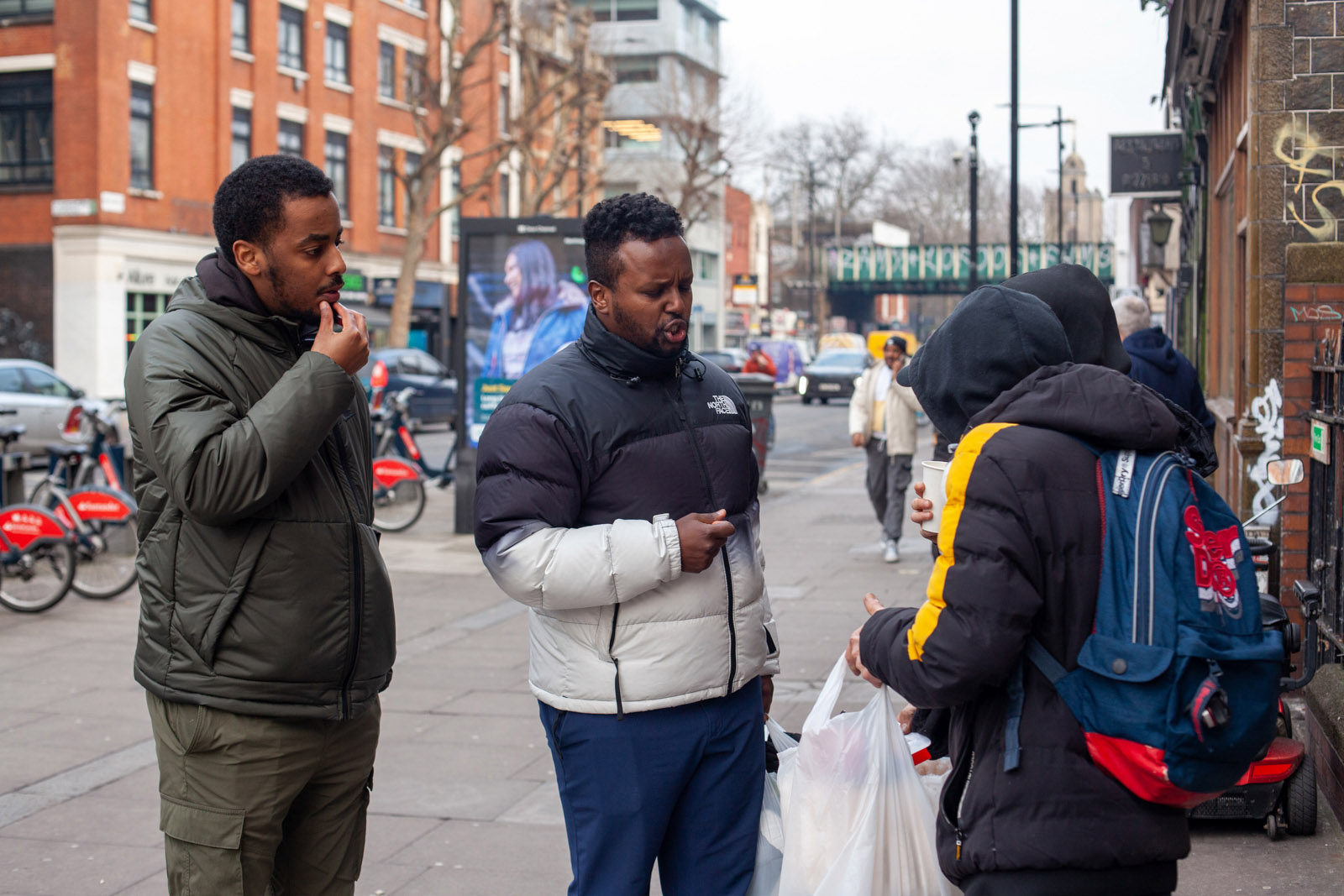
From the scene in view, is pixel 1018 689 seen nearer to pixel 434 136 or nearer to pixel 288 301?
pixel 288 301

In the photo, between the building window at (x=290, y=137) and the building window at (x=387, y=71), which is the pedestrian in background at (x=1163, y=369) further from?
the building window at (x=387, y=71)

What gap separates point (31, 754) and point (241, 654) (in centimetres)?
381

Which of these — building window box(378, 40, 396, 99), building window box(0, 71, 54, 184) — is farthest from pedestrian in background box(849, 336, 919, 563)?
building window box(378, 40, 396, 99)

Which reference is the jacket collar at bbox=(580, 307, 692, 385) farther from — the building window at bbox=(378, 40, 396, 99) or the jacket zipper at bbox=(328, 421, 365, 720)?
the building window at bbox=(378, 40, 396, 99)

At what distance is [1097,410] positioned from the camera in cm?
220

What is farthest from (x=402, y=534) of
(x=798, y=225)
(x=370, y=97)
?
(x=798, y=225)

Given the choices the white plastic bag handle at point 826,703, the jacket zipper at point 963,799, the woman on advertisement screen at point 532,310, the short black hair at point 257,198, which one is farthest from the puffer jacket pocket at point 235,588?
the woman on advertisement screen at point 532,310

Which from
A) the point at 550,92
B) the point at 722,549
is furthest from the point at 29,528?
the point at 550,92

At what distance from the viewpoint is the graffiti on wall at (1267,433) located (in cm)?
637

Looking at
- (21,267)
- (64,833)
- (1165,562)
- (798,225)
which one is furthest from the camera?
(798,225)

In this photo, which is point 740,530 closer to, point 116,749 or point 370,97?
point 116,749

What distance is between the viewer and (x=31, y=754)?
5832mm

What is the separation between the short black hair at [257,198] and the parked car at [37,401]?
16721 millimetres

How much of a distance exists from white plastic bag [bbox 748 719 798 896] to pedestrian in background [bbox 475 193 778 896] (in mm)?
24
